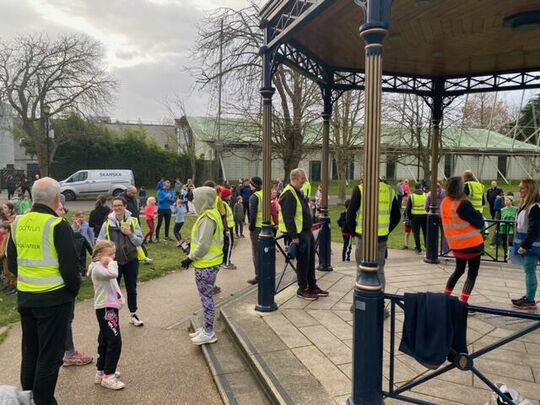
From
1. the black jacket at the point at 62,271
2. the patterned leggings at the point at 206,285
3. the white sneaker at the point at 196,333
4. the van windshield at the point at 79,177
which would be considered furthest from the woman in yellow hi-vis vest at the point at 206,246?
the van windshield at the point at 79,177

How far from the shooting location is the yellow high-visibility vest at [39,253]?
10.9 ft

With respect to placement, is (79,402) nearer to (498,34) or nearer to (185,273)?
(185,273)

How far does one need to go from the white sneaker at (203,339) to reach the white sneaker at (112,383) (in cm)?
103

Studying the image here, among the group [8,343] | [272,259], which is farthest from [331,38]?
[8,343]

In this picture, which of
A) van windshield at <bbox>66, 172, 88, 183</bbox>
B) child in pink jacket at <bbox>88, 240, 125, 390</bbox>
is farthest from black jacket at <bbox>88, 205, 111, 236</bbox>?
van windshield at <bbox>66, 172, 88, 183</bbox>

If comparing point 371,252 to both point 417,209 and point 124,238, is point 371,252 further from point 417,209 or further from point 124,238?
point 417,209

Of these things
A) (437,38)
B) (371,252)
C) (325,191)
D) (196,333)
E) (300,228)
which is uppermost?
(437,38)

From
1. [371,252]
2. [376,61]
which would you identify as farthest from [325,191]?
[376,61]

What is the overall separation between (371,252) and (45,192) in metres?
2.57

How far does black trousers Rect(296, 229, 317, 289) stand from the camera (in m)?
5.80

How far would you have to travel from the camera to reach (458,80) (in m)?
8.30

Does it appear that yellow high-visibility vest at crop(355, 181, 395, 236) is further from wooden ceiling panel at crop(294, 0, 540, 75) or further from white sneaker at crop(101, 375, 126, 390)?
white sneaker at crop(101, 375, 126, 390)

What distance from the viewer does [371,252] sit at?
10.4 ft

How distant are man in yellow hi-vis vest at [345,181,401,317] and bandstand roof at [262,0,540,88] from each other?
202 centimetres
